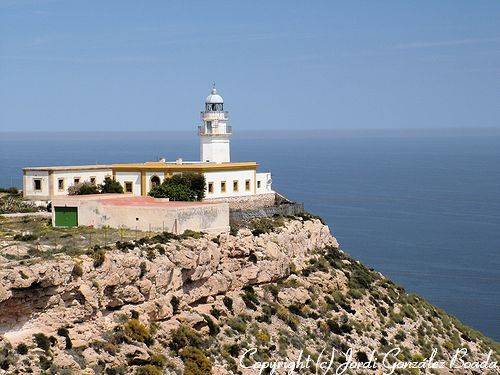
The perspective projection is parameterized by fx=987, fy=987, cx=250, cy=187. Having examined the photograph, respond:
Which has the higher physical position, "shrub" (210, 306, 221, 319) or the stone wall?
the stone wall

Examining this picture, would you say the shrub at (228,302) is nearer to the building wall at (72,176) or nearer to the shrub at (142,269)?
the shrub at (142,269)

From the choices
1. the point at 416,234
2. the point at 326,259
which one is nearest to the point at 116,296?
the point at 326,259

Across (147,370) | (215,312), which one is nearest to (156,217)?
(215,312)

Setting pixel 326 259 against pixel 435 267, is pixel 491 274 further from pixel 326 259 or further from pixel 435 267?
pixel 326 259

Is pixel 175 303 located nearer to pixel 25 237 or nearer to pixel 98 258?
pixel 98 258

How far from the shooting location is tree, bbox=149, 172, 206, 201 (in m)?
40.7

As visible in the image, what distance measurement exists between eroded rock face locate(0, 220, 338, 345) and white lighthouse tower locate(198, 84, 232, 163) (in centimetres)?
855

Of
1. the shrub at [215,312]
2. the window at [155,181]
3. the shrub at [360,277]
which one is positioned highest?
the window at [155,181]

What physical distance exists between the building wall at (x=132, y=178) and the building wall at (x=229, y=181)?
320cm

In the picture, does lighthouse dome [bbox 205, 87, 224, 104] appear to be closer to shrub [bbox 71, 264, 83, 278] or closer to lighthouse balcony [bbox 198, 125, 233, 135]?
lighthouse balcony [bbox 198, 125, 233, 135]

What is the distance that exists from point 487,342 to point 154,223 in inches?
678

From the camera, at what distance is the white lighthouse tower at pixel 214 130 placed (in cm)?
4581

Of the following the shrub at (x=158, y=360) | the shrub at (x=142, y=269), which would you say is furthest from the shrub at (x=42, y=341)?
the shrub at (x=142, y=269)

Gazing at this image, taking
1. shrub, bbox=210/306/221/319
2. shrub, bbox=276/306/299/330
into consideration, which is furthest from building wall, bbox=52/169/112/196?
shrub, bbox=210/306/221/319
